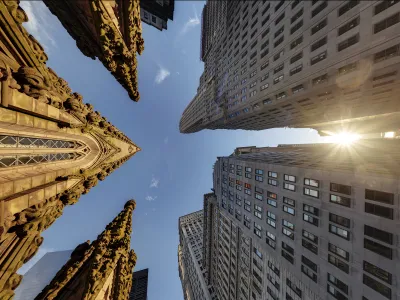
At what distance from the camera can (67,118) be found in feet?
45.2

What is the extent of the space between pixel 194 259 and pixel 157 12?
103 meters

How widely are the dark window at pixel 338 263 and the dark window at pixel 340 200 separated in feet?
21.7

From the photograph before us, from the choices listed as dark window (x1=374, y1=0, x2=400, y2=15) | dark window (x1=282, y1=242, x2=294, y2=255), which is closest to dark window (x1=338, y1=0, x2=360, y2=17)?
dark window (x1=374, y1=0, x2=400, y2=15)

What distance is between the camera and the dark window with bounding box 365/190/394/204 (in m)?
16.0

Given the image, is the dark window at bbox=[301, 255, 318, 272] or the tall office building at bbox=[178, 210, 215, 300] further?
the tall office building at bbox=[178, 210, 215, 300]

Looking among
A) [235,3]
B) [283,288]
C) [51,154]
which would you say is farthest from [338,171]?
[235,3]

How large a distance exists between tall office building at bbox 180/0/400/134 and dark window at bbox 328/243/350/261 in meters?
21.8

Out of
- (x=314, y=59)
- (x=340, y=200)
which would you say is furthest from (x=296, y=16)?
(x=340, y=200)

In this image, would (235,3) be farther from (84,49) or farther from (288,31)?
(84,49)

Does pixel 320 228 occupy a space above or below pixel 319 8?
below

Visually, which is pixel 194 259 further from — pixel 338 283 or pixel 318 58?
pixel 318 58

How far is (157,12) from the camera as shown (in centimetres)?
5731

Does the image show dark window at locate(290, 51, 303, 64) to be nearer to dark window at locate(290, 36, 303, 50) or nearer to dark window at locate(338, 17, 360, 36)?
dark window at locate(290, 36, 303, 50)

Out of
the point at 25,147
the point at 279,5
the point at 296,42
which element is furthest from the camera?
the point at 279,5
